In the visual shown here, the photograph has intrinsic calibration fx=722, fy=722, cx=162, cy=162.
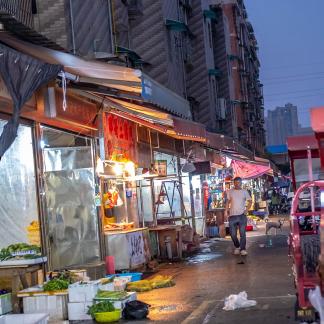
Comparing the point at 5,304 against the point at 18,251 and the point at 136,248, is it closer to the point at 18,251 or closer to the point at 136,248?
the point at 18,251

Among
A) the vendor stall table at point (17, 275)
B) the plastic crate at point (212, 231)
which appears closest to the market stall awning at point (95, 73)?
the vendor stall table at point (17, 275)

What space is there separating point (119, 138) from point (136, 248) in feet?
9.80

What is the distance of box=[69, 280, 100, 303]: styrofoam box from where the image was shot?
32.1 feet

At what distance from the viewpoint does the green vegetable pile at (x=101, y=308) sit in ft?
31.1

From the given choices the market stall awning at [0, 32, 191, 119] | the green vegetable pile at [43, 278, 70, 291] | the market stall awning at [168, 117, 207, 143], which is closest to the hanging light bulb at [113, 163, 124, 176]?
the market stall awning at [168, 117, 207, 143]

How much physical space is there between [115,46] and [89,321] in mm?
10759

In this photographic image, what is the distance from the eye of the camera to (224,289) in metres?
11.8

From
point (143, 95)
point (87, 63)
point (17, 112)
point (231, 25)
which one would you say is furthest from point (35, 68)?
point (231, 25)

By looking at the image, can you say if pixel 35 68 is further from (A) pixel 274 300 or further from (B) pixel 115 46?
(B) pixel 115 46

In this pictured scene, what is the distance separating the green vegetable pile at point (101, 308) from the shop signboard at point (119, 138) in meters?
6.23

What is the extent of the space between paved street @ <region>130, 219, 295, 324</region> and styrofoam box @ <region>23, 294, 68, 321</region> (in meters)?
1.22

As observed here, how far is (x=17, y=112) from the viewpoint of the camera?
7.45 m

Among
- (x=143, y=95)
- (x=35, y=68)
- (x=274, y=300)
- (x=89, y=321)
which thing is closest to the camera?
(x=35, y=68)

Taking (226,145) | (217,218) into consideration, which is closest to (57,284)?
(226,145)
